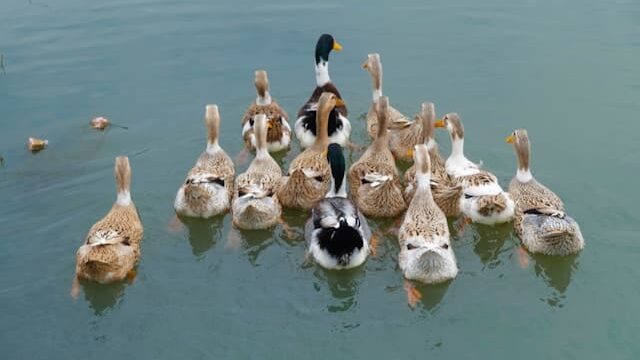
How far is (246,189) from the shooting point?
9.84 metres

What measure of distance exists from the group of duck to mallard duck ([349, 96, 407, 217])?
0.01m

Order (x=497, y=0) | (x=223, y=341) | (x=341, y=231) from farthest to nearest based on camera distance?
(x=497, y=0) < (x=341, y=231) < (x=223, y=341)

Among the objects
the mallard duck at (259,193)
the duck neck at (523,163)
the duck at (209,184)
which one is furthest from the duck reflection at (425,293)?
the duck at (209,184)

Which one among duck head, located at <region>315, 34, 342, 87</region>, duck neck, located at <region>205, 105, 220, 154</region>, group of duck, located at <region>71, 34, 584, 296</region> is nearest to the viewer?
group of duck, located at <region>71, 34, 584, 296</region>

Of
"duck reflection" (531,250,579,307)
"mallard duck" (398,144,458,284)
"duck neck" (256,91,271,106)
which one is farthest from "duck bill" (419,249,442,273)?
"duck neck" (256,91,271,106)

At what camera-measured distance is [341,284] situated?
28.6ft

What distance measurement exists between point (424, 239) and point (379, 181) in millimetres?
1539

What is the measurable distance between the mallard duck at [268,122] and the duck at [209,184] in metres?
0.87

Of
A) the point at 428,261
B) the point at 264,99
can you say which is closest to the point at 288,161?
the point at 264,99

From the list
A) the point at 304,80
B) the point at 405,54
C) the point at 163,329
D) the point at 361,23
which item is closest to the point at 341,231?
the point at 163,329

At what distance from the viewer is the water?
312 inches

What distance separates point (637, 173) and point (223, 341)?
20.4 feet

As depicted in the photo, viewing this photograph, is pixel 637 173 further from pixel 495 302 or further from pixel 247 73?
pixel 247 73

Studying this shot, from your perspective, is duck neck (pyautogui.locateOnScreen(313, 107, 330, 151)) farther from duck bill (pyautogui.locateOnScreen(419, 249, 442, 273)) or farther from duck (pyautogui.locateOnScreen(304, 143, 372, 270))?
duck bill (pyautogui.locateOnScreen(419, 249, 442, 273))
